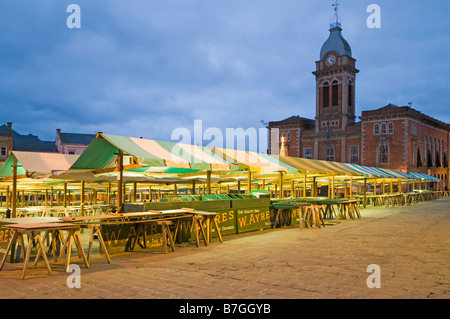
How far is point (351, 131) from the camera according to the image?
200 ft

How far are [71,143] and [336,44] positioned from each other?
44715 mm

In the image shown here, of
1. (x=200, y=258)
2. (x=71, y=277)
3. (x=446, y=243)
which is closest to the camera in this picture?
(x=71, y=277)

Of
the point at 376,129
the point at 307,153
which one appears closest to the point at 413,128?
the point at 376,129

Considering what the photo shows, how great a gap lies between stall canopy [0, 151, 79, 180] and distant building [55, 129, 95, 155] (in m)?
51.1

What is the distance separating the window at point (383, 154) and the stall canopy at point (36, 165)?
160 feet

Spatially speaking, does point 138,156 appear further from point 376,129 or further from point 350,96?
point 350,96

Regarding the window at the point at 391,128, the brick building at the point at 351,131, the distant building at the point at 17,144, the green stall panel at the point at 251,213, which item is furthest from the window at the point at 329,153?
the green stall panel at the point at 251,213

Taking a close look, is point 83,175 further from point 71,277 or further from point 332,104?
point 332,104

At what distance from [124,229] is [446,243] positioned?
819 cm

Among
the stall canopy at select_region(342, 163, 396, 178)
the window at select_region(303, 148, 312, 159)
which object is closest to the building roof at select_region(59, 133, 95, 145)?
the window at select_region(303, 148, 312, 159)

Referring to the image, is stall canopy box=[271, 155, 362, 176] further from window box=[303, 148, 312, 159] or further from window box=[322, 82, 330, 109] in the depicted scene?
window box=[322, 82, 330, 109]
